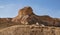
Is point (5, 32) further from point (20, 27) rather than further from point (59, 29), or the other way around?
point (59, 29)

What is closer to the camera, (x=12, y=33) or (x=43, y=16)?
(x=12, y=33)

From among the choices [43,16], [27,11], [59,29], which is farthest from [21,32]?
[43,16]

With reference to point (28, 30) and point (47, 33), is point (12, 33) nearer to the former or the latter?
point (28, 30)

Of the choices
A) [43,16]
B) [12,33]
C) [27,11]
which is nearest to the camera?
[12,33]

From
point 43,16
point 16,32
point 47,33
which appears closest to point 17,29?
point 16,32

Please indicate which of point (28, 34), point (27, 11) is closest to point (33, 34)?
point (28, 34)

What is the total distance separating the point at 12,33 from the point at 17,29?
0.36 m

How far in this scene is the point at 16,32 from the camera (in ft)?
32.4

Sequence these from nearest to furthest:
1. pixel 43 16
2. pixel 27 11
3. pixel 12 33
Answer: pixel 12 33 → pixel 27 11 → pixel 43 16

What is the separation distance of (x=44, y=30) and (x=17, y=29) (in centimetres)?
149

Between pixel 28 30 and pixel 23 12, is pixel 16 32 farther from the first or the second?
pixel 23 12

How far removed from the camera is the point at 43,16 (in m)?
55.6

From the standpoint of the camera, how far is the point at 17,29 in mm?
9992

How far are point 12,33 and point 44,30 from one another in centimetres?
176
